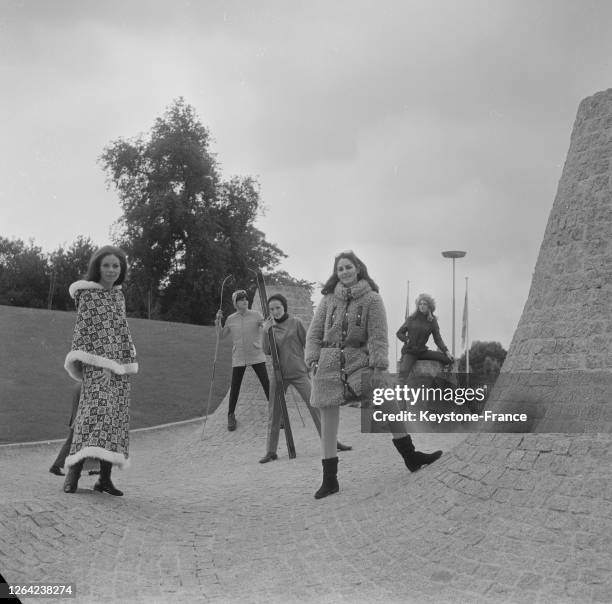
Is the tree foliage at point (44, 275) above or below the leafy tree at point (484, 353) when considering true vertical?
above

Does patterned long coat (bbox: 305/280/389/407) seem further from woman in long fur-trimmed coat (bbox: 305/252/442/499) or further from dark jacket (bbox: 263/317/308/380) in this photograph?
dark jacket (bbox: 263/317/308/380)

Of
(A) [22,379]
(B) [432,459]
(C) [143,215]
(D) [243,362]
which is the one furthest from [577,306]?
(C) [143,215]

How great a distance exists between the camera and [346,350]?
7.54 metres

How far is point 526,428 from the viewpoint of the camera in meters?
6.64

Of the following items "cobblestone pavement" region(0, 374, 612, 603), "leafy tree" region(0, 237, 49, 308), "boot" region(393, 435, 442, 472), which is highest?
"leafy tree" region(0, 237, 49, 308)

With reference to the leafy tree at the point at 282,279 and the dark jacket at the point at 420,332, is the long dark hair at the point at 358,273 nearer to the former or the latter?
the dark jacket at the point at 420,332

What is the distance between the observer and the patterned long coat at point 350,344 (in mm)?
7418

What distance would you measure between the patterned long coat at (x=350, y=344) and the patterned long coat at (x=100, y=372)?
1.82 meters

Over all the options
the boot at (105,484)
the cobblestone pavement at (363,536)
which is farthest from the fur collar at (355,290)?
the boot at (105,484)

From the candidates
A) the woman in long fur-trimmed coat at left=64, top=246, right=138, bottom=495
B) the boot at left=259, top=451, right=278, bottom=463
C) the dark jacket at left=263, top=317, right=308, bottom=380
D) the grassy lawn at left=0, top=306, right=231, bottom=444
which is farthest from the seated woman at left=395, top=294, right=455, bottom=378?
the grassy lawn at left=0, top=306, right=231, bottom=444

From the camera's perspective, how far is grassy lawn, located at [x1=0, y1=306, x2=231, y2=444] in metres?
16.1

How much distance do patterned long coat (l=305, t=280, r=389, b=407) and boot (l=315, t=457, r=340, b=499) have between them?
66 cm

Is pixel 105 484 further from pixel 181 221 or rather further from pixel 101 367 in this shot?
pixel 181 221

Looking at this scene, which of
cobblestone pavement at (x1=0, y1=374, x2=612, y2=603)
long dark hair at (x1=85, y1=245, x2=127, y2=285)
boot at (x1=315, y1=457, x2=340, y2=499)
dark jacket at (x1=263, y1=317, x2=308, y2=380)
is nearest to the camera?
cobblestone pavement at (x1=0, y1=374, x2=612, y2=603)
